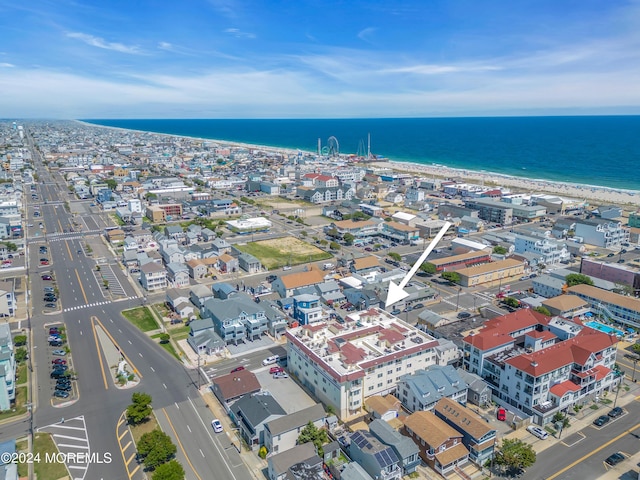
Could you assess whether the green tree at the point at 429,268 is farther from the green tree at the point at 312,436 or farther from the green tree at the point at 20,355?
the green tree at the point at 20,355

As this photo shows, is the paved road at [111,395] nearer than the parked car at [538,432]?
Yes

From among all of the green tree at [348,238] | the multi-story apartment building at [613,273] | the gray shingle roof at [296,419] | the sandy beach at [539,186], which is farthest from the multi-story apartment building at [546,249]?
the sandy beach at [539,186]

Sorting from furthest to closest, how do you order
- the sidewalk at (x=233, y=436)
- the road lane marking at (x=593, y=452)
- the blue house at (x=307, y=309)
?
the blue house at (x=307, y=309) → the sidewalk at (x=233, y=436) → the road lane marking at (x=593, y=452)

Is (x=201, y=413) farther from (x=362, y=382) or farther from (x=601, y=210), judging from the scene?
(x=601, y=210)

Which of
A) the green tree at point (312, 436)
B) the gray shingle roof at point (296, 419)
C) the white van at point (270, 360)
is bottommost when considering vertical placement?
the white van at point (270, 360)

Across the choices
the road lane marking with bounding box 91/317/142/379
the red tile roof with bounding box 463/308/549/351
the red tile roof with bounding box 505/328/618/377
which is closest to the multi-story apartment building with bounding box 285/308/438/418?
the red tile roof with bounding box 463/308/549/351

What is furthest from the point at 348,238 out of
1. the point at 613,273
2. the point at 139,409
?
the point at 139,409

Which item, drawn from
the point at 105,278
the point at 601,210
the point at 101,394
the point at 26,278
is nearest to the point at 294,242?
the point at 105,278

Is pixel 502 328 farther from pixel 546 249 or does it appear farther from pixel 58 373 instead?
pixel 58 373
